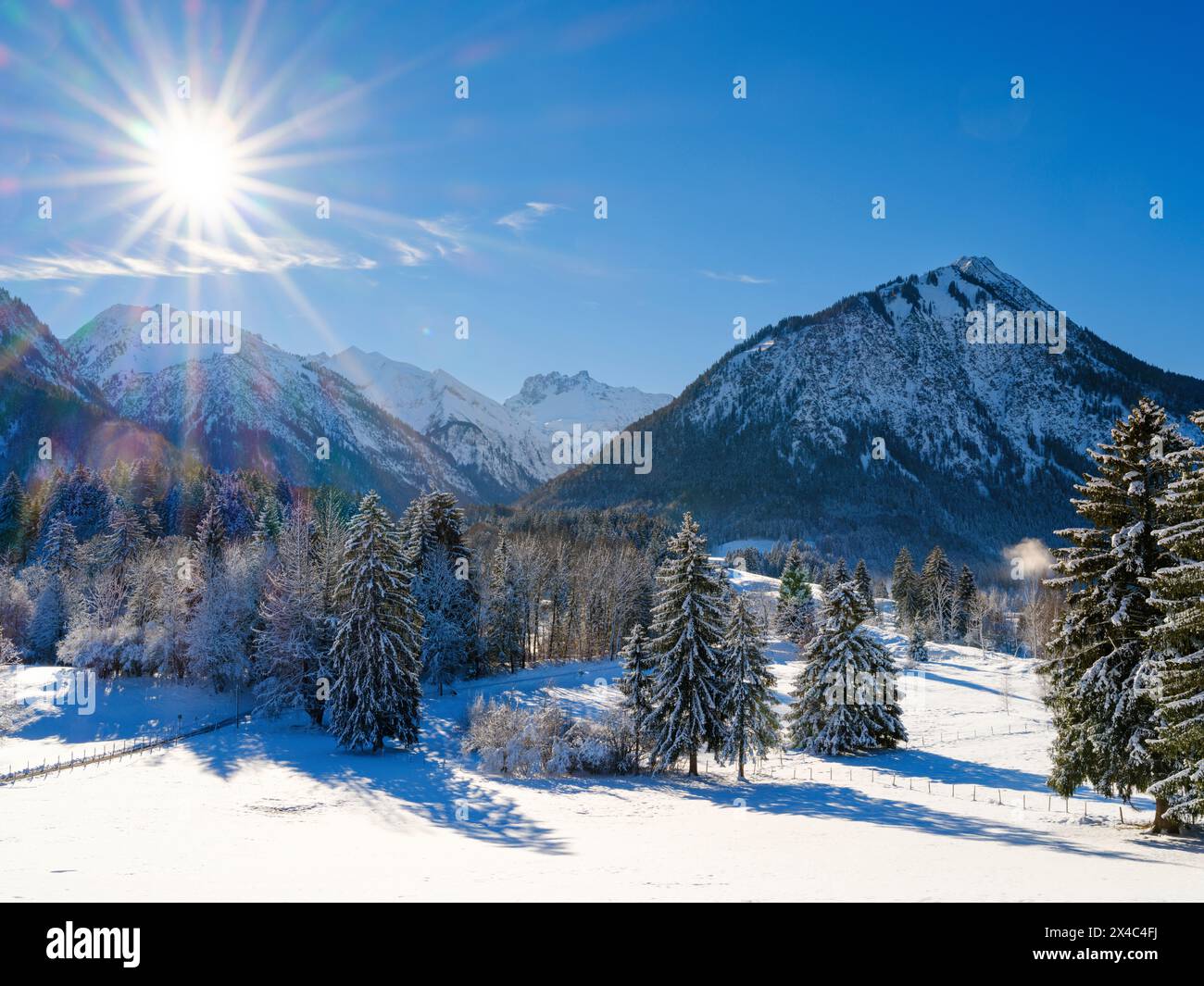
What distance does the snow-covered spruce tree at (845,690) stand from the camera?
1999 inches

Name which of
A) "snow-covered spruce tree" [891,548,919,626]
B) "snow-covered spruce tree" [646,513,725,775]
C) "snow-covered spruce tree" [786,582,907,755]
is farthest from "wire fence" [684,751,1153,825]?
"snow-covered spruce tree" [891,548,919,626]

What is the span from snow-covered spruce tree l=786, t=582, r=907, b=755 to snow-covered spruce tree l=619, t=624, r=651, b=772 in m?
13.5

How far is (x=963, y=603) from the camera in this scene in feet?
370

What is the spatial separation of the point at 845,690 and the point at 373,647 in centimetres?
3291

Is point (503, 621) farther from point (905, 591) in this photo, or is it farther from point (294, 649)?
point (905, 591)

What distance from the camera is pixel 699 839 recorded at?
24500 mm

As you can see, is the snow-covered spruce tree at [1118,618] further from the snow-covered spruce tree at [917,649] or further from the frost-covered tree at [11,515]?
the frost-covered tree at [11,515]

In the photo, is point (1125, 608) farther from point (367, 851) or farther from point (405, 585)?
point (405, 585)

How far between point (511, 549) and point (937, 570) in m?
69.2

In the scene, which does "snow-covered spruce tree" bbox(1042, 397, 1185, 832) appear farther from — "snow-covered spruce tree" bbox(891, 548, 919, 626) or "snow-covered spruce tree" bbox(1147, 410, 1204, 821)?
"snow-covered spruce tree" bbox(891, 548, 919, 626)

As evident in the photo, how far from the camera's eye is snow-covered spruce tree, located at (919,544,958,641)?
355ft

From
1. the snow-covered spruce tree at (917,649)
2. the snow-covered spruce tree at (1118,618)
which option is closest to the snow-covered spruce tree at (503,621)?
the snow-covered spruce tree at (917,649)

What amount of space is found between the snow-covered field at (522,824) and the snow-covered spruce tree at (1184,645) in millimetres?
1992
